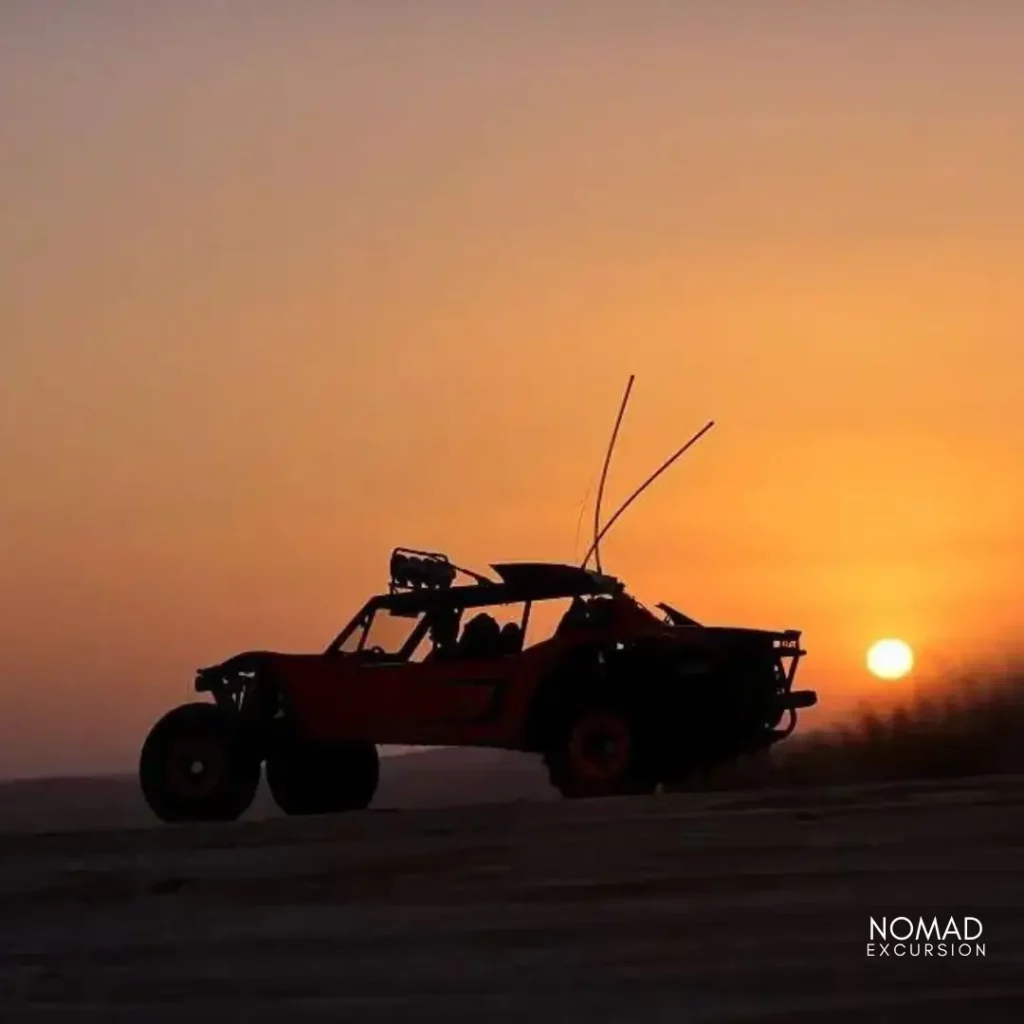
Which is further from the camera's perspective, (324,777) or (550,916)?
(324,777)

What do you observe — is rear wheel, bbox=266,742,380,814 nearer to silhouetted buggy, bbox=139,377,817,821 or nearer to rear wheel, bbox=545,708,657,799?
silhouetted buggy, bbox=139,377,817,821

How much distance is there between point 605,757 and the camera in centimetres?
1409

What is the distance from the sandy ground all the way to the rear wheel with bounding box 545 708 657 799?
2.73 metres

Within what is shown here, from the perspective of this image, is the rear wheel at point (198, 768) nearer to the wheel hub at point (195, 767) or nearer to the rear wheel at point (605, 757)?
the wheel hub at point (195, 767)

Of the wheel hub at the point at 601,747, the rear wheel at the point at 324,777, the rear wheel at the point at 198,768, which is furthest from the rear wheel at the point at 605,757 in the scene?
the rear wheel at the point at 198,768

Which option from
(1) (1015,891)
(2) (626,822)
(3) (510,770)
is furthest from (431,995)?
(3) (510,770)

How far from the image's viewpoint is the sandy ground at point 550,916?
7129 mm

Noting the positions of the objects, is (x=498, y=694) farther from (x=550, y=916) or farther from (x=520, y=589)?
(x=550, y=916)

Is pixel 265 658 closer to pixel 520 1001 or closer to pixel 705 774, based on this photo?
pixel 705 774

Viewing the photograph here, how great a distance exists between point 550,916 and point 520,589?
22.9 feet

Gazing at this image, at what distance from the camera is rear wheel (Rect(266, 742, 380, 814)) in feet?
53.6

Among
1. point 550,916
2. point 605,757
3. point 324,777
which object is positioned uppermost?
point 605,757

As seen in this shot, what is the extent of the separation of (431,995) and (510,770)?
2657 centimetres

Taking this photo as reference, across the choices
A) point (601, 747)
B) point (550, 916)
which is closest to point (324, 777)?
point (601, 747)
